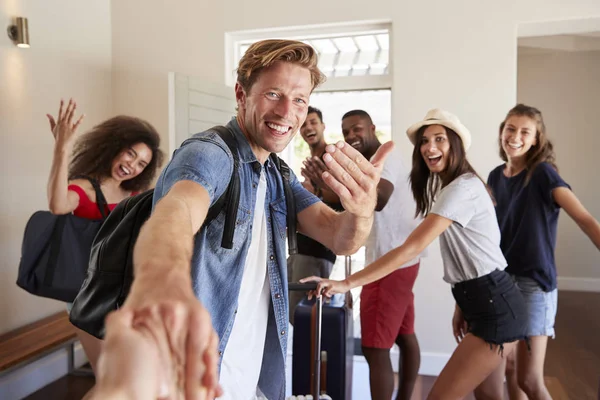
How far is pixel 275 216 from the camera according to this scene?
126cm

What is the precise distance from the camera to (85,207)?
230cm

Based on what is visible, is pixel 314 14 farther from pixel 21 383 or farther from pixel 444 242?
pixel 21 383

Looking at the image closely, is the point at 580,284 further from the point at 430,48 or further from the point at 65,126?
the point at 65,126

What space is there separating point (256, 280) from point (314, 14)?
287 cm

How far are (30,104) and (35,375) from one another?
5.87ft

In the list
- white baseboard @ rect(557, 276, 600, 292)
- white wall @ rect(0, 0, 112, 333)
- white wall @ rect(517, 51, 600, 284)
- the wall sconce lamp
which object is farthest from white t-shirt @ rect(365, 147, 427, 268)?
white baseboard @ rect(557, 276, 600, 292)

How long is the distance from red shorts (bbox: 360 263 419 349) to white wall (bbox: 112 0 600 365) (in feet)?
3.59

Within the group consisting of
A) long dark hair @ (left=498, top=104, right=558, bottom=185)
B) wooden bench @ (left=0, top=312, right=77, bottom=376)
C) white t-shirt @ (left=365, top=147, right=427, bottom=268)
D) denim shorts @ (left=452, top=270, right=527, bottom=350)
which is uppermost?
long dark hair @ (left=498, top=104, right=558, bottom=185)

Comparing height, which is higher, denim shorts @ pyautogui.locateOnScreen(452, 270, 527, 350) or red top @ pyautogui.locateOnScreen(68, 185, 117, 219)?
red top @ pyautogui.locateOnScreen(68, 185, 117, 219)

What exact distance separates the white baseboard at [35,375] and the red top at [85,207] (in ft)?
4.59

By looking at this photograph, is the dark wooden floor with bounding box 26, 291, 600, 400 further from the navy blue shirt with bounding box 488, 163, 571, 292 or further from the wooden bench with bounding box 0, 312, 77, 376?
the navy blue shirt with bounding box 488, 163, 571, 292

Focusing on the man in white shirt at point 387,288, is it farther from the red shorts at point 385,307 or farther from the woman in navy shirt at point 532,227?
the woman in navy shirt at point 532,227

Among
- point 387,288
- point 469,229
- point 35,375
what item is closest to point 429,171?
point 469,229

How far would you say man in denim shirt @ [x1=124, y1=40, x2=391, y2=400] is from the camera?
0.96 metres
